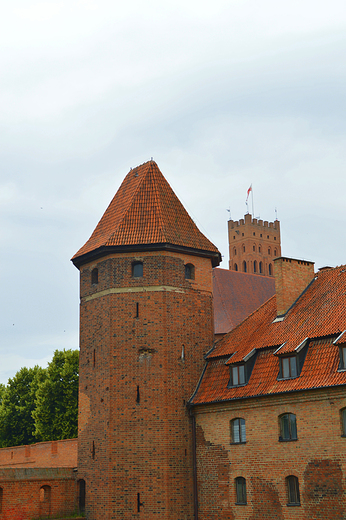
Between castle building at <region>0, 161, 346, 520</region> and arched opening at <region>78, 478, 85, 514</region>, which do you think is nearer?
castle building at <region>0, 161, 346, 520</region>

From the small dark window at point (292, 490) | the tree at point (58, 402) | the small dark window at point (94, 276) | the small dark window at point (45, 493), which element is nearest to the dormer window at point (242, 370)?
the small dark window at point (292, 490)

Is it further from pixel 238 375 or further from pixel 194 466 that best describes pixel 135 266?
pixel 194 466

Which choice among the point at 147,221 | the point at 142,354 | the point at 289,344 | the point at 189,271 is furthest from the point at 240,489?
the point at 147,221

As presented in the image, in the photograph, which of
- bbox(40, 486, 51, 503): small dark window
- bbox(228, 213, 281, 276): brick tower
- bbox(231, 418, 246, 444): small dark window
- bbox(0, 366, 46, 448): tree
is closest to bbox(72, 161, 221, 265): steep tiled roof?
bbox(231, 418, 246, 444): small dark window

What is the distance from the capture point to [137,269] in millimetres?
31062

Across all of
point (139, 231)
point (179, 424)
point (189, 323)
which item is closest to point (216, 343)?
point (189, 323)

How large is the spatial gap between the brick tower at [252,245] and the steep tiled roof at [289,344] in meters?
62.5

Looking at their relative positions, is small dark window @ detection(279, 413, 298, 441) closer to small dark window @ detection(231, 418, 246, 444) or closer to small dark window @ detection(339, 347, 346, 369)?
small dark window @ detection(231, 418, 246, 444)

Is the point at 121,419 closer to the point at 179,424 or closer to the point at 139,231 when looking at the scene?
the point at 179,424

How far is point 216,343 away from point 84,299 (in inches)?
257

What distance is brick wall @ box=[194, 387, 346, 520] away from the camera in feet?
76.1

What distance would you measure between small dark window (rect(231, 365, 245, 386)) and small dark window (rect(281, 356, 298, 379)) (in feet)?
7.54

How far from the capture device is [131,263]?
30984 mm

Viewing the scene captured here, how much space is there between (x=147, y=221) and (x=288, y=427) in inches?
470
